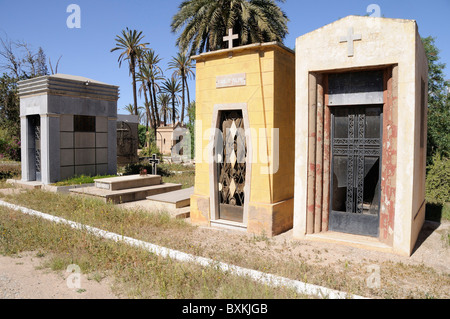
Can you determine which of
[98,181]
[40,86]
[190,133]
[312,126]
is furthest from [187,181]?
[190,133]

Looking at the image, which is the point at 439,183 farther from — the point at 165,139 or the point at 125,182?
the point at 165,139

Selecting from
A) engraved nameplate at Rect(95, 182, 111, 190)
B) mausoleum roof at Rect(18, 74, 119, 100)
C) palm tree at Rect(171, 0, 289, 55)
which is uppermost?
palm tree at Rect(171, 0, 289, 55)

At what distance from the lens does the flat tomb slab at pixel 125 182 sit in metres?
11.0

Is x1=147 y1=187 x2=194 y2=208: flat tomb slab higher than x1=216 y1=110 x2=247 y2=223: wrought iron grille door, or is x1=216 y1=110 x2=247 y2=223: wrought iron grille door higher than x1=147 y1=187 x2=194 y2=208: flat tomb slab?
x1=216 y1=110 x2=247 y2=223: wrought iron grille door

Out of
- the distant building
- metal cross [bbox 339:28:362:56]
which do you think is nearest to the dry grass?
metal cross [bbox 339:28:362:56]

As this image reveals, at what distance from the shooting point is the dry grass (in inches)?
164

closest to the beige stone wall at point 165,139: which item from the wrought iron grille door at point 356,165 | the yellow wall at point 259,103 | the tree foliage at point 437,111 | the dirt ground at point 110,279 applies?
the tree foliage at point 437,111

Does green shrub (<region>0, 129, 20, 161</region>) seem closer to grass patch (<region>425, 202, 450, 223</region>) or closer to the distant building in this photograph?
the distant building

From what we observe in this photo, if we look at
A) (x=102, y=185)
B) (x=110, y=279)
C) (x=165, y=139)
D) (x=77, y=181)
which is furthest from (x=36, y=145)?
(x=165, y=139)

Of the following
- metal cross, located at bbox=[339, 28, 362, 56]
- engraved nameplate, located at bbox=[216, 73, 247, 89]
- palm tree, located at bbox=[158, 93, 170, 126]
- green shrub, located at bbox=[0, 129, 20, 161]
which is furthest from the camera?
palm tree, located at bbox=[158, 93, 170, 126]

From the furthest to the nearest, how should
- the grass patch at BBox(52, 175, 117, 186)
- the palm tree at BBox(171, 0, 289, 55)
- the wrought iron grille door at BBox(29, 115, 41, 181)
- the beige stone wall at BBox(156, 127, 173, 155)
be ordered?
the beige stone wall at BBox(156, 127, 173, 155) < the palm tree at BBox(171, 0, 289, 55) < the wrought iron grille door at BBox(29, 115, 41, 181) < the grass patch at BBox(52, 175, 117, 186)

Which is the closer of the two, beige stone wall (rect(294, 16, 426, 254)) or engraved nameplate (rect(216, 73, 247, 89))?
beige stone wall (rect(294, 16, 426, 254))

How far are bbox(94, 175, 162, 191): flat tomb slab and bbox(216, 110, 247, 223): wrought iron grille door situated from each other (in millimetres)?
4770
